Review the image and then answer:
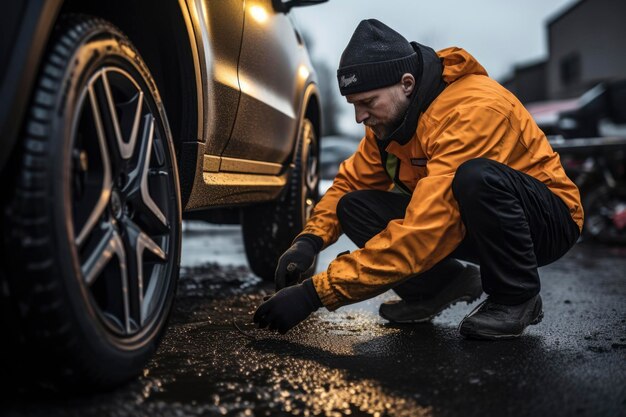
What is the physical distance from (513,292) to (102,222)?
1339mm

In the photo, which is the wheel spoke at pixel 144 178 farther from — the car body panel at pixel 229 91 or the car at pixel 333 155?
the car at pixel 333 155

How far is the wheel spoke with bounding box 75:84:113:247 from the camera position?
1.53m

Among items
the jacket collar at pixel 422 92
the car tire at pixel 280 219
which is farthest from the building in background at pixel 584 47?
the jacket collar at pixel 422 92

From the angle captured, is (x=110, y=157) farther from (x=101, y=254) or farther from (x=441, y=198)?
(x=441, y=198)

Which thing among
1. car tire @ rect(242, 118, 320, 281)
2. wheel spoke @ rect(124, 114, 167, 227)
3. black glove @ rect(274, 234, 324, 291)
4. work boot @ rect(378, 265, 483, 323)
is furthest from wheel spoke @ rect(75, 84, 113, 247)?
car tire @ rect(242, 118, 320, 281)

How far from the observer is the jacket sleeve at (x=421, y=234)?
2047 millimetres

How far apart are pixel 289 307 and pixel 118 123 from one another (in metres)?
0.70

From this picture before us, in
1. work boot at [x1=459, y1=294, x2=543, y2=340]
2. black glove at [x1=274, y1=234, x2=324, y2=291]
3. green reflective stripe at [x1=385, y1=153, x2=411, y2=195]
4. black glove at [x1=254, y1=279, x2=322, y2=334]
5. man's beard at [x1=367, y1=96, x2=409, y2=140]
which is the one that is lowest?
work boot at [x1=459, y1=294, x2=543, y2=340]

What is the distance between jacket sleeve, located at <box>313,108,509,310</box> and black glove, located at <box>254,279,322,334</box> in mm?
32

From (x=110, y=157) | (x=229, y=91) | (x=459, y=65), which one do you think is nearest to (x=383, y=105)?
(x=459, y=65)

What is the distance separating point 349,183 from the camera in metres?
2.82

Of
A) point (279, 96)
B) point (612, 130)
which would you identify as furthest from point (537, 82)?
point (279, 96)

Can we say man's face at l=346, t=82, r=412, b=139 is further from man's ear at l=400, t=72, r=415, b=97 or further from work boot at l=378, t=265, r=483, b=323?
work boot at l=378, t=265, r=483, b=323

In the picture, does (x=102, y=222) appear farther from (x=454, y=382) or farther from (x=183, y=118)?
(x=454, y=382)
